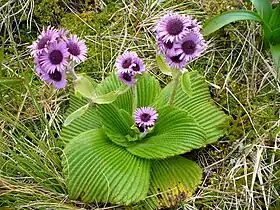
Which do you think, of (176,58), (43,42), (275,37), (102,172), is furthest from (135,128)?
(275,37)

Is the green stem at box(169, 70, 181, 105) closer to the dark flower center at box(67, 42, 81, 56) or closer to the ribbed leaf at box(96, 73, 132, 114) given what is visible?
the ribbed leaf at box(96, 73, 132, 114)

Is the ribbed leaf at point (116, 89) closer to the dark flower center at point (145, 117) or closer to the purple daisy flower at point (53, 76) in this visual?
the dark flower center at point (145, 117)

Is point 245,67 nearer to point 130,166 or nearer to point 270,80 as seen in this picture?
point 270,80

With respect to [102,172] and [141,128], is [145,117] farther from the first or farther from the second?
[102,172]

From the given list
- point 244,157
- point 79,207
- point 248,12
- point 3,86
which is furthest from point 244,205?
point 3,86

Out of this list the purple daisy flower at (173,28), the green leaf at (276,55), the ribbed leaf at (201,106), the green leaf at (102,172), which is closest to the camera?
the purple daisy flower at (173,28)

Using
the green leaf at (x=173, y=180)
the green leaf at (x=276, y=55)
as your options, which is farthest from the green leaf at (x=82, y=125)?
the green leaf at (x=276, y=55)
